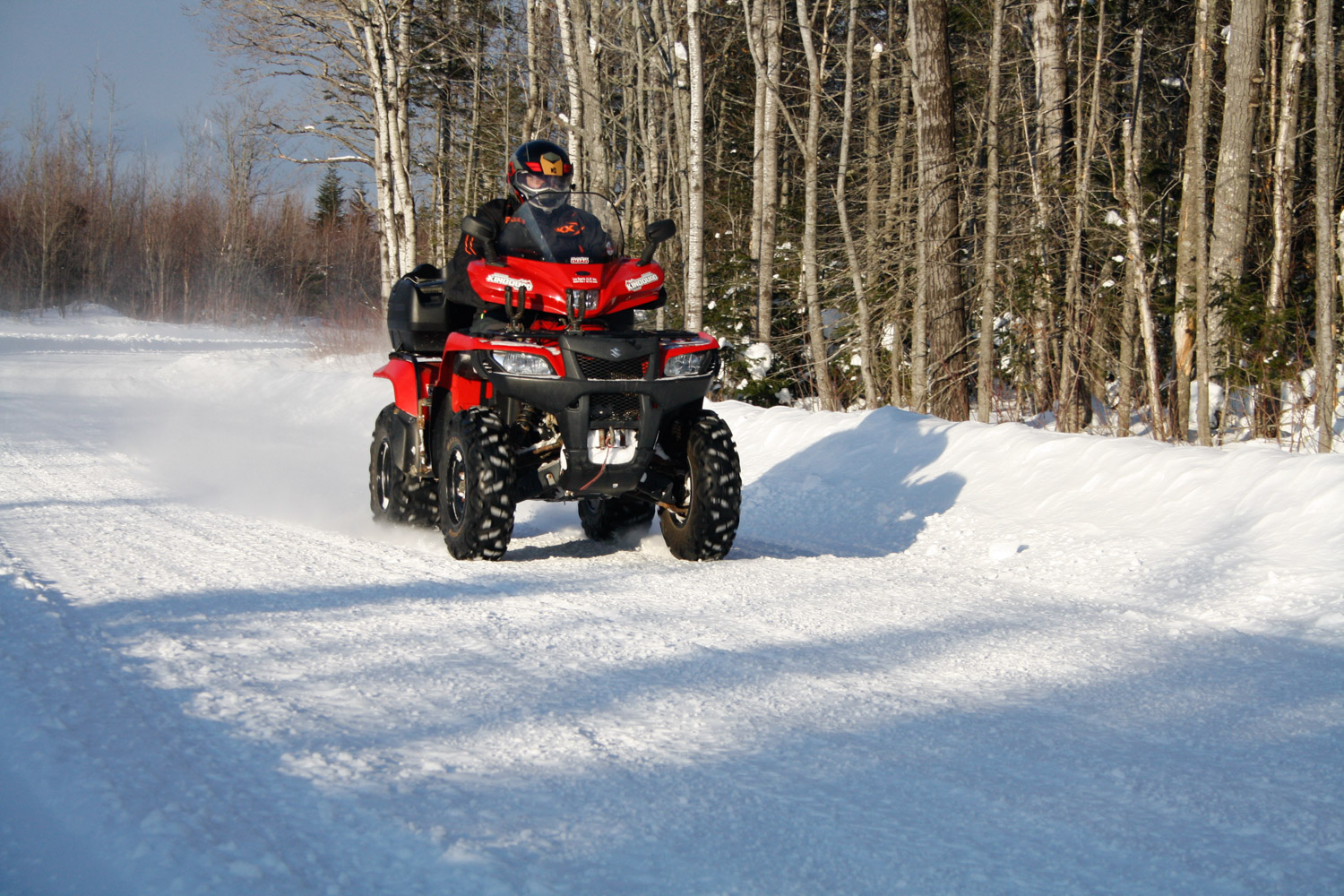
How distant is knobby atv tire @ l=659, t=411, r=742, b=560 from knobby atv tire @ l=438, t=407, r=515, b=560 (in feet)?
3.26

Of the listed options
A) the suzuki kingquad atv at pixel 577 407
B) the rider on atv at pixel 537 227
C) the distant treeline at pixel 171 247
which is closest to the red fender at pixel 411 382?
the suzuki kingquad atv at pixel 577 407

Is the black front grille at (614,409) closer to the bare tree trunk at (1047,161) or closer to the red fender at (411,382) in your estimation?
the red fender at (411,382)

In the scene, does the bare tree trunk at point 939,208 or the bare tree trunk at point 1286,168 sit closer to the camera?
the bare tree trunk at point 1286,168

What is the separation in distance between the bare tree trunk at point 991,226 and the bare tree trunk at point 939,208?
2.05 ft

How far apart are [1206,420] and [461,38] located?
83.7 feet

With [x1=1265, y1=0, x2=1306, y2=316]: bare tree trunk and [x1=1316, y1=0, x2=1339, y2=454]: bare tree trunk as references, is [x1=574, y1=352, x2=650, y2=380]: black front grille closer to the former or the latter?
[x1=1316, y1=0, x2=1339, y2=454]: bare tree trunk

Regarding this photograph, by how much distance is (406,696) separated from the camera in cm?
337

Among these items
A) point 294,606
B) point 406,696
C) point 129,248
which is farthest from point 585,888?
point 129,248

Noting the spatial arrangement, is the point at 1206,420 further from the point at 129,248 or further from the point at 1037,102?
the point at 129,248

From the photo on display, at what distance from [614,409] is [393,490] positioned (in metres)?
2.21

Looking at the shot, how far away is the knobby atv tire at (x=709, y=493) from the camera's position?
5754 millimetres

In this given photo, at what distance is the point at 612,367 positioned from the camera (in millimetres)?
5539

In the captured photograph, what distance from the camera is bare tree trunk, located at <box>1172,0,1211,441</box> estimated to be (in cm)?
1042

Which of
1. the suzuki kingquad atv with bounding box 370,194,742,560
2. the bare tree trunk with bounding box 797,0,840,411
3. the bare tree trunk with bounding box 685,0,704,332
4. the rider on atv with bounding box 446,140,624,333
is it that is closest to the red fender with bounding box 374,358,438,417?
the suzuki kingquad atv with bounding box 370,194,742,560
